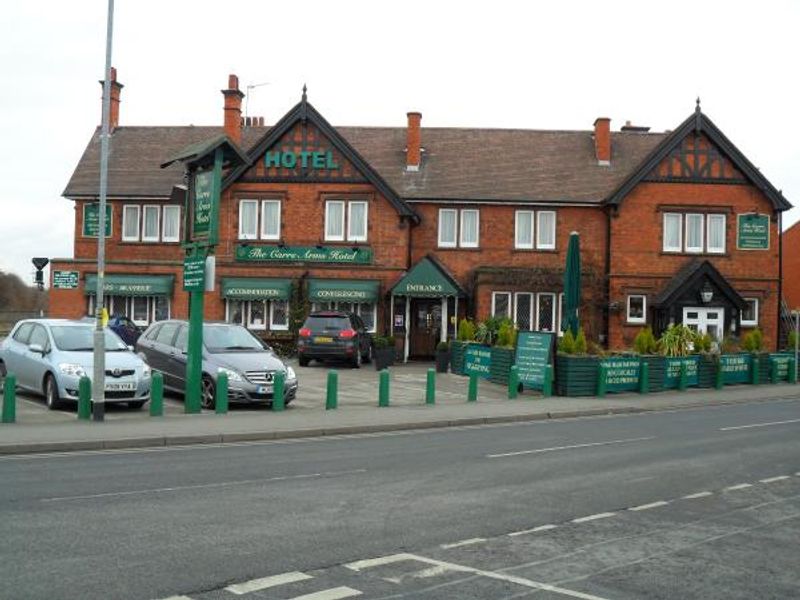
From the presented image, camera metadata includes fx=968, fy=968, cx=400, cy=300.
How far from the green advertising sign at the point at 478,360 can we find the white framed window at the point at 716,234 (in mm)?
13834

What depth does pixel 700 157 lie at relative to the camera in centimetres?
3775

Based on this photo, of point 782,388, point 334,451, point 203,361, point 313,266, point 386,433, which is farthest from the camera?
point 313,266

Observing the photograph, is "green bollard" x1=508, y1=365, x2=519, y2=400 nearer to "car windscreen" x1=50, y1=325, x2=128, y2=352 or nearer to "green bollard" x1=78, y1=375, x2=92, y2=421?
"car windscreen" x1=50, y1=325, x2=128, y2=352

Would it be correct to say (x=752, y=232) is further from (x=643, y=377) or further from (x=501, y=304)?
(x=643, y=377)

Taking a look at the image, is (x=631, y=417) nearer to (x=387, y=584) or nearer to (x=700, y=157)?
(x=387, y=584)

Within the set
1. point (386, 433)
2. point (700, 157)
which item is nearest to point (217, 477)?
point (386, 433)

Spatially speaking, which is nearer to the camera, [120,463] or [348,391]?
[120,463]

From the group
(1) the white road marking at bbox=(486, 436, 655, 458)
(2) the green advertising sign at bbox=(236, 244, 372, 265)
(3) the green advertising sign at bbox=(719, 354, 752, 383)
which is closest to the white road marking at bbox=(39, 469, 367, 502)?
(1) the white road marking at bbox=(486, 436, 655, 458)

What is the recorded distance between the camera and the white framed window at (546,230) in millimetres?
38094

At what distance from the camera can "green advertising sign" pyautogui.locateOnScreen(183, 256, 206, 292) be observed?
18328mm

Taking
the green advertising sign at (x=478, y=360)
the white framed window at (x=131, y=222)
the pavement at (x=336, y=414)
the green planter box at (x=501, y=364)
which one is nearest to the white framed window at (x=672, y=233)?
the pavement at (x=336, y=414)

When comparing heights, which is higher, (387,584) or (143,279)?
(143,279)

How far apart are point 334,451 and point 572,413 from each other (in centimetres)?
859

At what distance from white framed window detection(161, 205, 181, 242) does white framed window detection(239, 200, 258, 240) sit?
8.61ft
